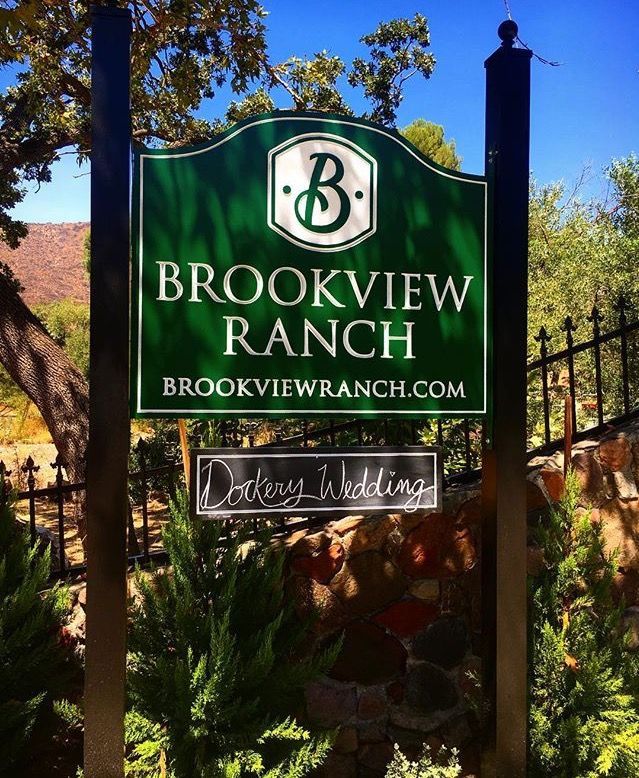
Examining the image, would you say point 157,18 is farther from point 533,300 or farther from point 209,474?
point 533,300

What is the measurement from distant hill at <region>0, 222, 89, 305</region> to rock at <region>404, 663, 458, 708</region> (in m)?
51.3

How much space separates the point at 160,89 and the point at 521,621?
7.93 meters

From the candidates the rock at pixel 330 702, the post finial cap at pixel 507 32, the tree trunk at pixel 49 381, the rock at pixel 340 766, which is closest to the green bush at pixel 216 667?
the rock at pixel 330 702

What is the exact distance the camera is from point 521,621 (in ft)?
9.12

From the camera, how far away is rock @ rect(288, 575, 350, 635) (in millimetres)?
3461

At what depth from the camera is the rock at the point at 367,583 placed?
3.53 metres

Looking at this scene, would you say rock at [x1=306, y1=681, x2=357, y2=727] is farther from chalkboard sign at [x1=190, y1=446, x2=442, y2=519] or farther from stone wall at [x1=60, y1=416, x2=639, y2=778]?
chalkboard sign at [x1=190, y1=446, x2=442, y2=519]

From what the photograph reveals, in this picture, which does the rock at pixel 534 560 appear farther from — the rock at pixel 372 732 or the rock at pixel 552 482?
the rock at pixel 372 732

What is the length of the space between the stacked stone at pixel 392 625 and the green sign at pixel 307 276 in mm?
1153

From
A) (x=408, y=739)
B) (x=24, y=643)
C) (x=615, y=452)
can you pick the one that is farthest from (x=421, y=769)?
(x=615, y=452)

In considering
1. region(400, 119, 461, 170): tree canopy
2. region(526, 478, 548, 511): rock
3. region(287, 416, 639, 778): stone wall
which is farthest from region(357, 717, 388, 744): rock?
region(400, 119, 461, 170): tree canopy

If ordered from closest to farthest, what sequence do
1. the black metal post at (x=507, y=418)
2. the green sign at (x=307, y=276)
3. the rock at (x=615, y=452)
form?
the green sign at (x=307, y=276)
the black metal post at (x=507, y=418)
the rock at (x=615, y=452)

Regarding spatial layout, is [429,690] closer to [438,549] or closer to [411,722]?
[411,722]

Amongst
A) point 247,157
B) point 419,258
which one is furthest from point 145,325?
point 419,258
